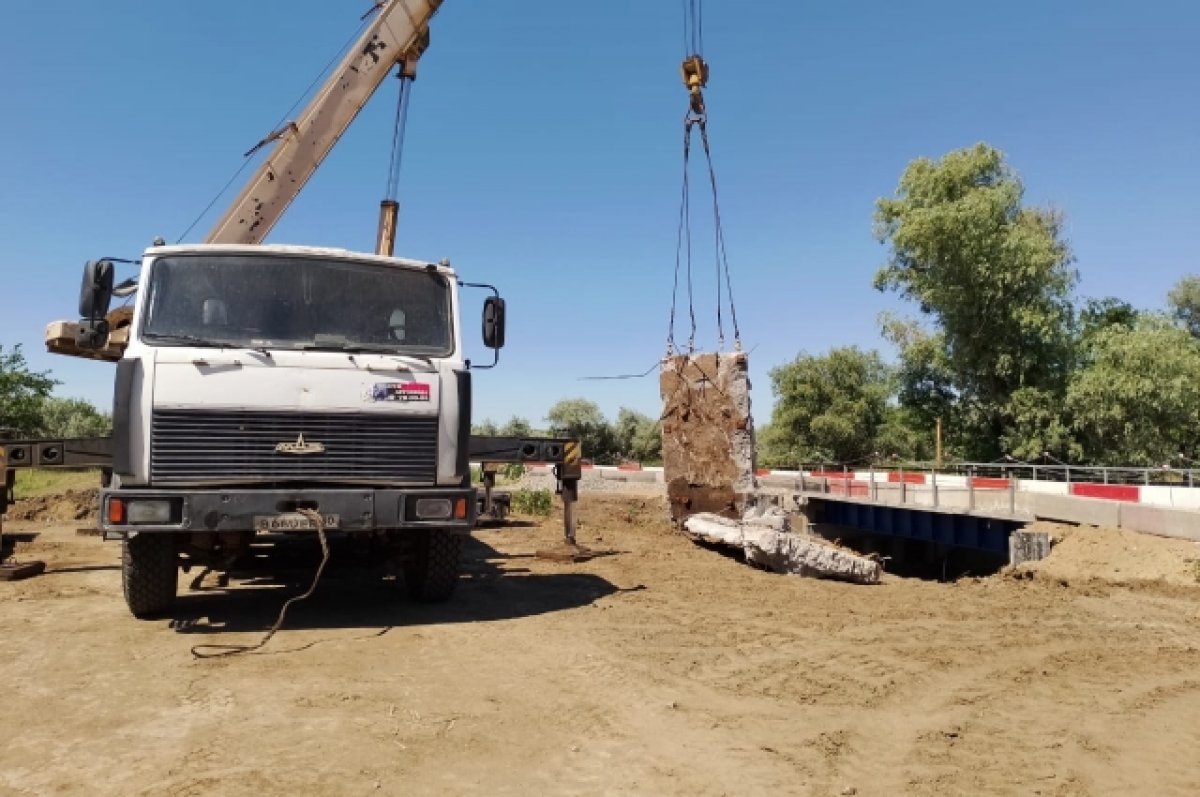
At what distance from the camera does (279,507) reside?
5941mm

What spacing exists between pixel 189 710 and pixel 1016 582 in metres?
11.1

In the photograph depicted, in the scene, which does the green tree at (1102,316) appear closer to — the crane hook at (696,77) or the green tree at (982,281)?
the green tree at (982,281)

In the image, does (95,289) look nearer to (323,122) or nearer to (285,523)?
(285,523)

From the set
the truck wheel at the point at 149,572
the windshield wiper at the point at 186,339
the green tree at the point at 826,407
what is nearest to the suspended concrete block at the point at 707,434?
the windshield wiper at the point at 186,339

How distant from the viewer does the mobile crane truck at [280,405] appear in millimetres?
5805

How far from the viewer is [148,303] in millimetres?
6176

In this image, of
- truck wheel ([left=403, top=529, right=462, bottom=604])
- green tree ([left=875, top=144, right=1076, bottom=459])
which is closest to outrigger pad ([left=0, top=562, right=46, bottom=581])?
truck wheel ([left=403, top=529, right=462, bottom=604])

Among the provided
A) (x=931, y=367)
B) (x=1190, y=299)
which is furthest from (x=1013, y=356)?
(x=1190, y=299)

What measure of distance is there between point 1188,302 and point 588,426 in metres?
49.3

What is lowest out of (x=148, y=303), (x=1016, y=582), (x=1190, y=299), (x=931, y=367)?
(x=1016, y=582)

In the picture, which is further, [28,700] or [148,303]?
[148,303]

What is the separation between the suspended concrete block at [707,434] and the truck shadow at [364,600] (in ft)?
13.7

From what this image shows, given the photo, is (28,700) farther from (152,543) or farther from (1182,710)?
(1182,710)

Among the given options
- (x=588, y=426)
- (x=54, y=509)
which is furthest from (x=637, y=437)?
(x=54, y=509)
